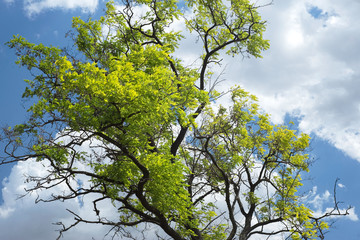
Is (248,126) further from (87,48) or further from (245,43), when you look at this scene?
(87,48)

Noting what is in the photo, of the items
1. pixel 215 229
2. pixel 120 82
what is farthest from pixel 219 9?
pixel 215 229

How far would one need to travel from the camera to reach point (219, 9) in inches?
573

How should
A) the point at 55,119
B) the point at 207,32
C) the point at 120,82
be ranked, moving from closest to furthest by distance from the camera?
the point at 120,82 < the point at 55,119 < the point at 207,32

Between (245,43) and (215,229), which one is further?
(245,43)

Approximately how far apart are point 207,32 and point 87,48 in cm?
498

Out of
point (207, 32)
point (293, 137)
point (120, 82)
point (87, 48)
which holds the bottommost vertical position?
point (120, 82)

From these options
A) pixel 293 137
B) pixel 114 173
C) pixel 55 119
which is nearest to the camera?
pixel 55 119

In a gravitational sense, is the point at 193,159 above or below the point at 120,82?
above

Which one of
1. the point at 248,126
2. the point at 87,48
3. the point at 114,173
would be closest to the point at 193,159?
the point at 248,126

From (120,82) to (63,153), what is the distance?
3724 mm

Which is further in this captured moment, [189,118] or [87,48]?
[87,48]

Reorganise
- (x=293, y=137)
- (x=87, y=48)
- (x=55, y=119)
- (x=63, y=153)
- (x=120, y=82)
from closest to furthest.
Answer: (x=120, y=82) < (x=55, y=119) < (x=63, y=153) < (x=87, y=48) < (x=293, y=137)

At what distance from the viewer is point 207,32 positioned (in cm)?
1509

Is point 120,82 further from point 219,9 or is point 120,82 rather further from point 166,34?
point 219,9
